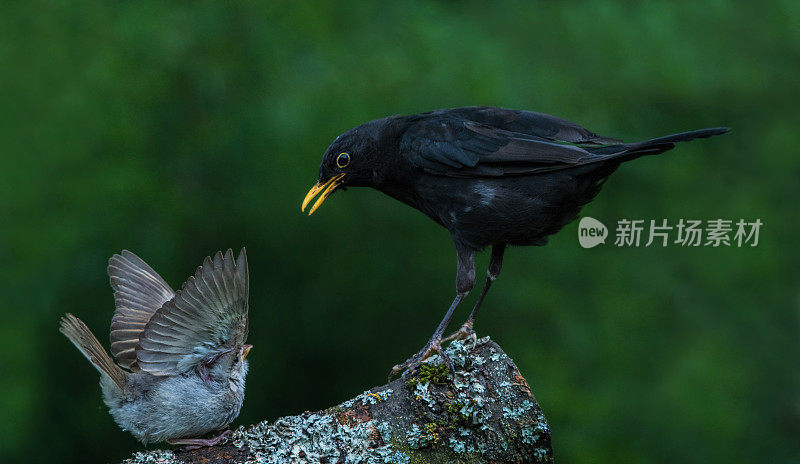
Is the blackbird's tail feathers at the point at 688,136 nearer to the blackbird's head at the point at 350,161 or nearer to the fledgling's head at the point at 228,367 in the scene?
the blackbird's head at the point at 350,161

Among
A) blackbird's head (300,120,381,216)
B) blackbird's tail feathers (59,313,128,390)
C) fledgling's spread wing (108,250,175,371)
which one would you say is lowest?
blackbird's tail feathers (59,313,128,390)

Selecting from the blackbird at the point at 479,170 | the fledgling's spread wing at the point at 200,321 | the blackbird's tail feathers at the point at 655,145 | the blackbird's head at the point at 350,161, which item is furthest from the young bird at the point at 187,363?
the blackbird's tail feathers at the point at 655,145

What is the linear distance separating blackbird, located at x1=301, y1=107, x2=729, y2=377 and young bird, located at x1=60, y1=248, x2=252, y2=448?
91 cm

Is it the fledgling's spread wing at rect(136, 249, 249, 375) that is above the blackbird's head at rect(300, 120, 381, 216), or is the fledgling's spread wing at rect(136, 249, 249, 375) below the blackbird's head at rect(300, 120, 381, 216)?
below

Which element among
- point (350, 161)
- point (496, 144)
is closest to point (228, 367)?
point (350, 161)

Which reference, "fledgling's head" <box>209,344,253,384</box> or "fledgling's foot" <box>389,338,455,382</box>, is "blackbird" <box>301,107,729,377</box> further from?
"fledgling's head" <box>209,344,253,384</box>

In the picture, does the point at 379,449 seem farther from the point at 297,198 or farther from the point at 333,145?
the point at 297,198

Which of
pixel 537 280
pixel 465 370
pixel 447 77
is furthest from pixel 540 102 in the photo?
pixel 465 370

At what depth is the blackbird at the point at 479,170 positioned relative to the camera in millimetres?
3930

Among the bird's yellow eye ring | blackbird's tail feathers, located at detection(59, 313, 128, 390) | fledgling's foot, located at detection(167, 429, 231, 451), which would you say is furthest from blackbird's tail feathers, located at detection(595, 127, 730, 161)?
blackbird's tail feathers, located at detection(59, 313, 128, 390)

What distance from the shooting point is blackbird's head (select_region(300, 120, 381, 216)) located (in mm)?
4230

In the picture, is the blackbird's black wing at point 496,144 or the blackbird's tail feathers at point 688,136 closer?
the blackbird's tail feathers at point 688,136

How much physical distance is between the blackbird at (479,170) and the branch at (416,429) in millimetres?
355

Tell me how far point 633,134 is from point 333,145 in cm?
220
